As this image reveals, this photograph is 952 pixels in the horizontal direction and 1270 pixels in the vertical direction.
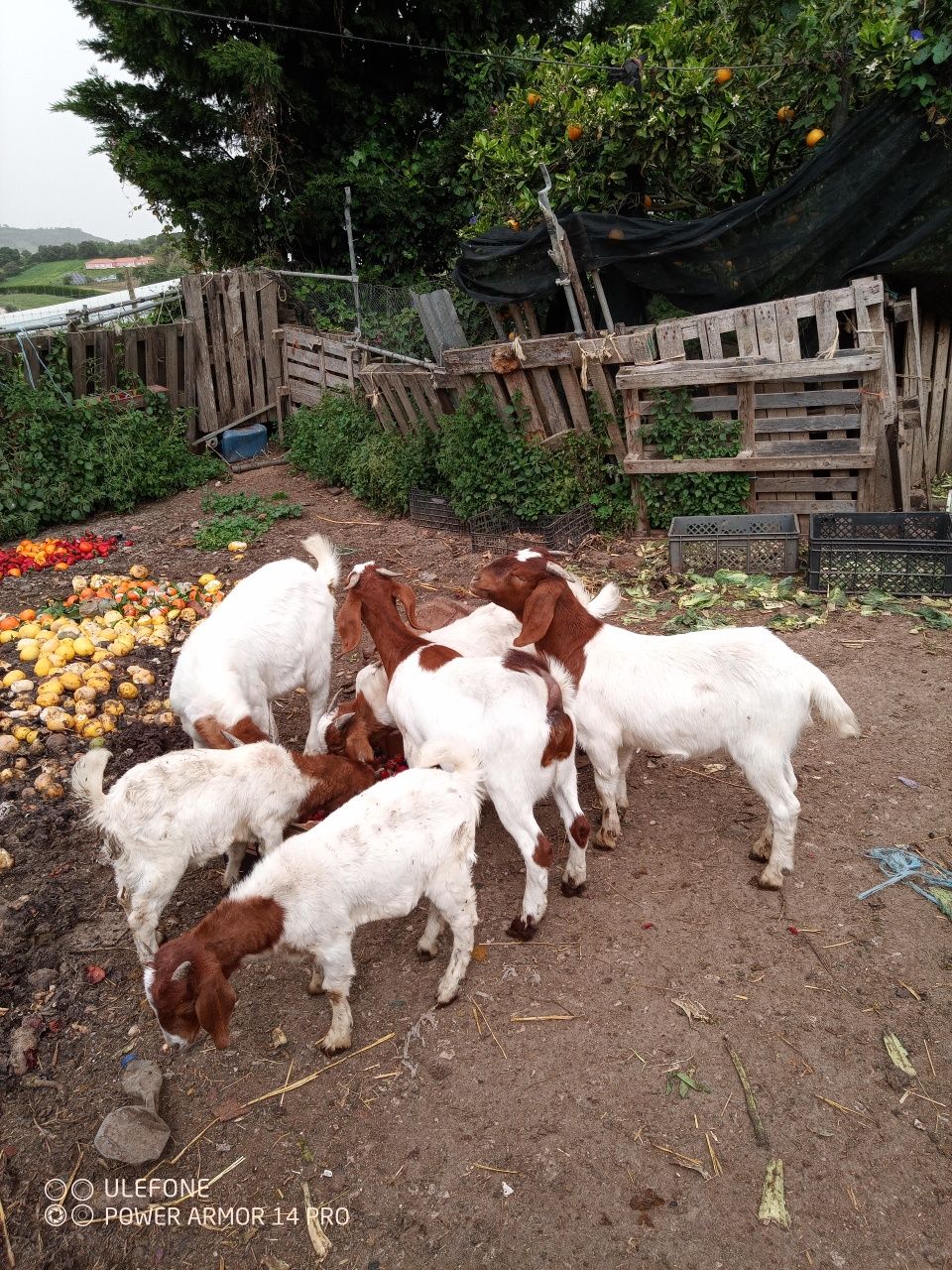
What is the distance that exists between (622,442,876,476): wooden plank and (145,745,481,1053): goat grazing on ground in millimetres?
5260

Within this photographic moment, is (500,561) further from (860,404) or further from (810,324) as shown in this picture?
(810,324)

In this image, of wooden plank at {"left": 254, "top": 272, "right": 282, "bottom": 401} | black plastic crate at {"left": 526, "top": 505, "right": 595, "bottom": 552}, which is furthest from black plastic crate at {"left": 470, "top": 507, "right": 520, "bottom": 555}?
wooden plank at {"left": 254, "top": 272, "right": 282, "bottom": 401}

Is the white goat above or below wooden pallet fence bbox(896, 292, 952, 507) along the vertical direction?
below

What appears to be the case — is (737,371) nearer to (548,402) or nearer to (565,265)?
(548,402)

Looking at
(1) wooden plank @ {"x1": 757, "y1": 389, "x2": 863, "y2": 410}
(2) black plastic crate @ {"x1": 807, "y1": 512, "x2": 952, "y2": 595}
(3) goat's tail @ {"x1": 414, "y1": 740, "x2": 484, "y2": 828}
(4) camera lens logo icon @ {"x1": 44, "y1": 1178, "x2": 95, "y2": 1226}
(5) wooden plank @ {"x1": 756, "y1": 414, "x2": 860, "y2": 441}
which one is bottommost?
(4) camera lens logo icon @ {"x1": 44, "y1": 1178, "x2": 95, "y2": 1226}

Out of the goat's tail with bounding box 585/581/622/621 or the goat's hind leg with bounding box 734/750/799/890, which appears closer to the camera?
the goat's hind leg with bounding box 734/750/799/890

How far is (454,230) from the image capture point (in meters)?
14.9

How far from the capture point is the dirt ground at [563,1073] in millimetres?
2795

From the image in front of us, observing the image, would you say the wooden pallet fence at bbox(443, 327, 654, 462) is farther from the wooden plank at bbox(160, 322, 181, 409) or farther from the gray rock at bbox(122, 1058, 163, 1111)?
the gray rock at bbox(122, 1058, 163, 1111)

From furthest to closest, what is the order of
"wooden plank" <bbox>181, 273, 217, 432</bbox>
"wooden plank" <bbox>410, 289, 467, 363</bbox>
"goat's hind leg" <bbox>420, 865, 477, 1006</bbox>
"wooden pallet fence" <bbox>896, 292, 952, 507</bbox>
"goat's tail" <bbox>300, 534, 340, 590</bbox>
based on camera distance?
"wooden plank" <bbox>181, 273, 217, 432</bbox> < "wooden plank" <bbox>410, 289, 467, 363</bbox> < "wooden pallet fence" <bbox>896, 292, 952, 507</bbox> < "goat's tail" <bbox>300, 534, 340, 590</bbox> < "goat's hind leg" <bbox>420, 865, 477, 1006</bbox>

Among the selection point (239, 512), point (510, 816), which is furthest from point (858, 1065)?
point (239, 512)

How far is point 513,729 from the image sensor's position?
3846mm

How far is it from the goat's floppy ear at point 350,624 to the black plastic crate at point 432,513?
4.83m

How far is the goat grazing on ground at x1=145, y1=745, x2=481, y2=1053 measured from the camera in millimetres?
3104
